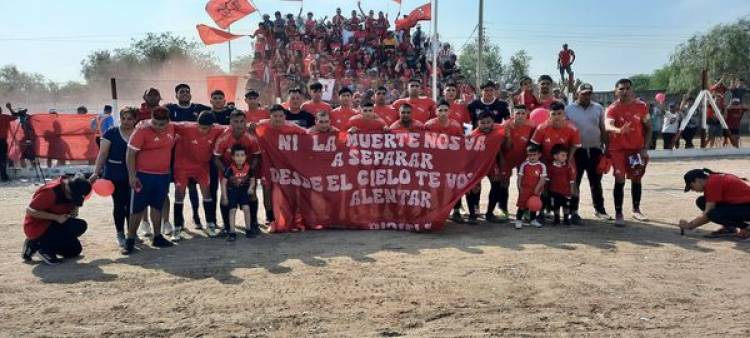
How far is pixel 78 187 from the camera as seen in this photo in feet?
20.6

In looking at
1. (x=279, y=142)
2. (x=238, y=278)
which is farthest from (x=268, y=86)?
(x=238, y=278)

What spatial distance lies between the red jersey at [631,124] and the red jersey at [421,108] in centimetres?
268

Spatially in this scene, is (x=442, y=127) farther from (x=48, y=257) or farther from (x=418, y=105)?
(x=48, y=257)

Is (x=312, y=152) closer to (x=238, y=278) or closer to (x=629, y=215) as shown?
(x=238, y=278)

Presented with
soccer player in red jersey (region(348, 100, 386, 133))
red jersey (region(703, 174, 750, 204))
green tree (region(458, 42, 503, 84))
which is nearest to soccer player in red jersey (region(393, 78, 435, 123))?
soccer player in red jersey (region(348, 100, 386, 133))

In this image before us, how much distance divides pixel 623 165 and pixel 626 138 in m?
0.40

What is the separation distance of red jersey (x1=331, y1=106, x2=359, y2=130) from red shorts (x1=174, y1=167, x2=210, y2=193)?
2272mm

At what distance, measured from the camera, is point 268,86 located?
19328 mm

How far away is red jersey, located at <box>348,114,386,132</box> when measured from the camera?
8350 mm

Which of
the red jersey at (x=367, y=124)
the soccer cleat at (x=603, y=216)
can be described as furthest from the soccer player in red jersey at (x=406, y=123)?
the soccer cleat at (x=603, y=216)

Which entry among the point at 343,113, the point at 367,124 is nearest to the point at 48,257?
the point at 367,124

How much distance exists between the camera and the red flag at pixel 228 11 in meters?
20.4

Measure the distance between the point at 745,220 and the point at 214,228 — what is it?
6.74 meters

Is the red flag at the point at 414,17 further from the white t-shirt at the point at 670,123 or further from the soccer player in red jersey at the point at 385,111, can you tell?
the soccer player in red jersey at the point at 385,111
